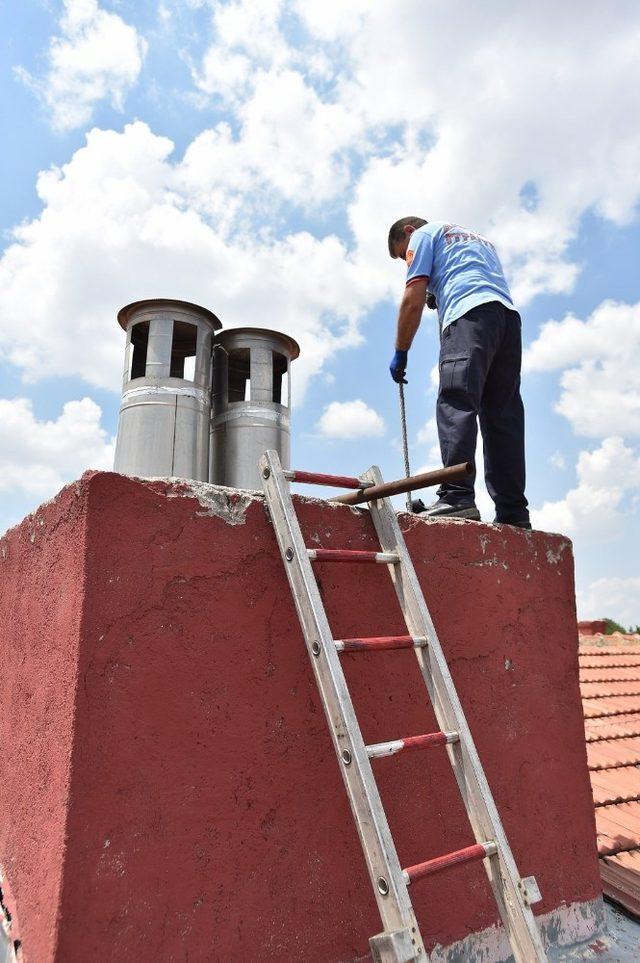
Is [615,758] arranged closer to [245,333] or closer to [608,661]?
[608,661]

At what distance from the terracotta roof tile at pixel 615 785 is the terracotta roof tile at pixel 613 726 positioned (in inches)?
17.6

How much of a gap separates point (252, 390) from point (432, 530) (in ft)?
6.20

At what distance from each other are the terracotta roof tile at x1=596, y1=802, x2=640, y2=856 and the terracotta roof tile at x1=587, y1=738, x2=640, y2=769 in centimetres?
45

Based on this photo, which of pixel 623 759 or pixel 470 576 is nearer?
pixel 470 576

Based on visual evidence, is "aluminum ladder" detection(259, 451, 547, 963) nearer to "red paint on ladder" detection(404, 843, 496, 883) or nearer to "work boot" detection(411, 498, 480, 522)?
"red paint on ladder" detection(404, 843, 496, 883)

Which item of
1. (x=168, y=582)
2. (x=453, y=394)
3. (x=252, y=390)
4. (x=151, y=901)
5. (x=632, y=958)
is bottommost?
(x=632, y=958)

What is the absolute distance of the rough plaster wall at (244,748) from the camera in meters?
1.67

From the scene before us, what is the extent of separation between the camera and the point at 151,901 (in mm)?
1667

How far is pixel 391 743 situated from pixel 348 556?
0.53m

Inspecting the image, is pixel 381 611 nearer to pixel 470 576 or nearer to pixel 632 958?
pixel 470 576

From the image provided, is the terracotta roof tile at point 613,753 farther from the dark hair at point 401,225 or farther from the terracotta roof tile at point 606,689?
the dark hair at point 401,225

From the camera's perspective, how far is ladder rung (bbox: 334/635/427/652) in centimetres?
186

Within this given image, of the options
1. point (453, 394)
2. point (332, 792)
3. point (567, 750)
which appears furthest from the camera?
point (453, 394)

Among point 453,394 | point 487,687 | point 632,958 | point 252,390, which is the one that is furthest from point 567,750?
point 252,390
